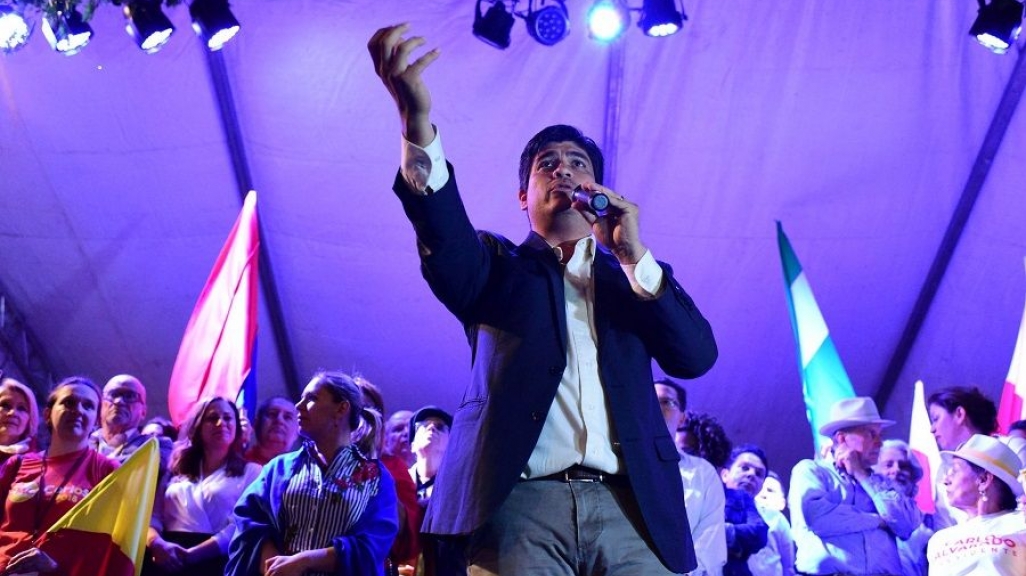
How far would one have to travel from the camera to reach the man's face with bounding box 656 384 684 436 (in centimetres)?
439

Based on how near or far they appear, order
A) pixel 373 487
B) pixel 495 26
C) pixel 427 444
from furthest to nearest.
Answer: pixel 495 26, pixel 427 444, pixel 373 487

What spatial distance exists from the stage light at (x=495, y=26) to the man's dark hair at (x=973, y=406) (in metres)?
2.90

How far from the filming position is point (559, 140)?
6.64 feet

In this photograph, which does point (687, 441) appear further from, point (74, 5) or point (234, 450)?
point (74, 5)

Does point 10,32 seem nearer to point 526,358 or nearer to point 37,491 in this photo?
point 37,491

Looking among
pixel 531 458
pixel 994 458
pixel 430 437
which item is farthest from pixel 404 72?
pixel 994 458

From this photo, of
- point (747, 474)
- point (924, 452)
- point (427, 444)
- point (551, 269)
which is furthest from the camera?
point (924, 452)

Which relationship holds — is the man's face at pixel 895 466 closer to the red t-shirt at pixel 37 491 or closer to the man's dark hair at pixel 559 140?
the red t-shirt at pixel 37 491

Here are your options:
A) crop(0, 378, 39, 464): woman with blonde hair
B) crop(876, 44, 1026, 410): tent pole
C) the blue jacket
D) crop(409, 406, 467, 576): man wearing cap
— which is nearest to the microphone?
the blue jacket

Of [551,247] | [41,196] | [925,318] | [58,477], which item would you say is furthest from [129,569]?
[925,318]

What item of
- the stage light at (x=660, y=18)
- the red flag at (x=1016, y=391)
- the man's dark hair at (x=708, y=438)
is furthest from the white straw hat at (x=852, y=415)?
the stage light at (x=660, y=18)

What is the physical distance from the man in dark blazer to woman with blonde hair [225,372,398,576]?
61.6 inches

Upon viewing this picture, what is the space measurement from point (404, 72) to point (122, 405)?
357 cm

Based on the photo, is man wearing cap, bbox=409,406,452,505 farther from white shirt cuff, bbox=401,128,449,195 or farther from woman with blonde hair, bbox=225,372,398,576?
white shirt cuff, bbox=401,128,449,195
